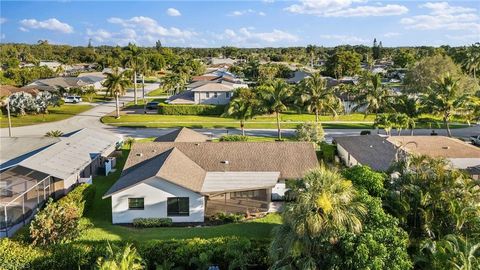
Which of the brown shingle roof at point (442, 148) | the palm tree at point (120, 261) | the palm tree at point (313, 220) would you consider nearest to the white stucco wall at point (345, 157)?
the brown shingle roof at point (442, 148)

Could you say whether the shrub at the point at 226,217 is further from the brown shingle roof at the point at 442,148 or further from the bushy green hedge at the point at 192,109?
the bushy green hedge at the point at 192,109

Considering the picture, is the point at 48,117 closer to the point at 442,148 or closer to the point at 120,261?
the point at 442,148

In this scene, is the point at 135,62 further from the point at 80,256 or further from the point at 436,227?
the point at 436,227

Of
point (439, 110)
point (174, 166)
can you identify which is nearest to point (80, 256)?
point (174, 166)

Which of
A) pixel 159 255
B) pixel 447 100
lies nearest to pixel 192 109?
pixel 447 100

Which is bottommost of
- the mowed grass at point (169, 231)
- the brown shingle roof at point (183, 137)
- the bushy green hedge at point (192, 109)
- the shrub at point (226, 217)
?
the mowed grass at point (169, 231)

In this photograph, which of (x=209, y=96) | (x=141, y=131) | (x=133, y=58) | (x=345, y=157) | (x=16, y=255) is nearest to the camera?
(x=16, y=255)
